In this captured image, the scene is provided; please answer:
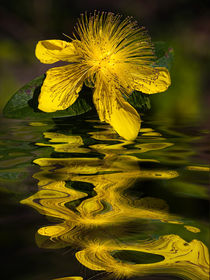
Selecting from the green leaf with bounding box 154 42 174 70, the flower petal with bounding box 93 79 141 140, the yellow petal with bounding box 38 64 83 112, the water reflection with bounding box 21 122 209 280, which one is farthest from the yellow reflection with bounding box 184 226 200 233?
the green leaf with bounding box 154 42 174 70

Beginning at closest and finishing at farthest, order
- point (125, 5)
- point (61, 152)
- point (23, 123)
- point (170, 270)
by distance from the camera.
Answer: point (170, 270) < point (61, 152) < point (23, 123) < point (125, 5)

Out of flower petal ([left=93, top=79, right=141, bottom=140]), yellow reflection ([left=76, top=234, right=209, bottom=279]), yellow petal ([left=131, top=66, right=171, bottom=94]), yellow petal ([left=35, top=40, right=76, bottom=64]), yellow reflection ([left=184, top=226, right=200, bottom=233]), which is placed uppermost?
yellow petal ([left=35, top=40, right=76, bottom=64])

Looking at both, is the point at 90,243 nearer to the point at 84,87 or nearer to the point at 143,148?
the point at 143,148

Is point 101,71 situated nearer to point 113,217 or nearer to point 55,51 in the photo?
point 55,51

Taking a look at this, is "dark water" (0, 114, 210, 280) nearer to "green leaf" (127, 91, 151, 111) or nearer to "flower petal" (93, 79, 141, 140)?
"flower petal" (93, 79, 141, 140)

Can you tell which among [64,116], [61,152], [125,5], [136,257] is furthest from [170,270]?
[125,5]

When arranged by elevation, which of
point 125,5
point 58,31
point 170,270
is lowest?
point 170,270

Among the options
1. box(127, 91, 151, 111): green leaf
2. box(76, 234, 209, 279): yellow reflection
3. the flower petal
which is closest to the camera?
box(76, 234, 209, 279): yellow reflection
